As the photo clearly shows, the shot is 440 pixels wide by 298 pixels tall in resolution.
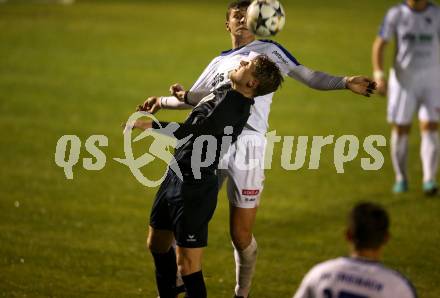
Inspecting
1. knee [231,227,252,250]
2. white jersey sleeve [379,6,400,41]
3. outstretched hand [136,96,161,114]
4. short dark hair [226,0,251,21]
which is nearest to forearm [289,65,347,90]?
short dark hair [226,0,251,21]

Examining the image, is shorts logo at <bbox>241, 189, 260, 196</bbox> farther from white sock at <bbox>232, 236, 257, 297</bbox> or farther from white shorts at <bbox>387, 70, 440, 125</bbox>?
white shorts at <bbox>387, 70, 440, 125</bbox>

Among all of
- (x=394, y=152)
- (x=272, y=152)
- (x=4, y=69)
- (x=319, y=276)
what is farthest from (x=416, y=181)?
(x=4, y=69)

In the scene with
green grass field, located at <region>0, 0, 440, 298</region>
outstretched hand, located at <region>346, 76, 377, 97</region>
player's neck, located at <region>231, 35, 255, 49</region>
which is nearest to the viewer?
outstretched hand, located at <region>346, 76, 377, 97</region>

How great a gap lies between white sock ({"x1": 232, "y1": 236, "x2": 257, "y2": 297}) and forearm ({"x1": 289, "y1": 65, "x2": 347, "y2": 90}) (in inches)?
56.5

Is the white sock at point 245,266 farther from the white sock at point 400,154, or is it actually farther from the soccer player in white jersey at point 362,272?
the white sock at point 400,154

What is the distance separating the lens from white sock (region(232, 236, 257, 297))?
7754mm

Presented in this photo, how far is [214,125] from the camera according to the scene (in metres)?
6.64

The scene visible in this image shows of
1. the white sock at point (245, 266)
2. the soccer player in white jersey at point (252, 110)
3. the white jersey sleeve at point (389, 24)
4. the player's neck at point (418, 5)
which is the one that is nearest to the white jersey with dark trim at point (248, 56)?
the soccer player in white jersey at point (252, 110)

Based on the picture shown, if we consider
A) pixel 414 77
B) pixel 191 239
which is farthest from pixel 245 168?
pixel 414 77

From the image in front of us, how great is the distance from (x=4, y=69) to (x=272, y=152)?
29.3ft

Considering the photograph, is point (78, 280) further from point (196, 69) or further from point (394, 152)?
point (196, 69)

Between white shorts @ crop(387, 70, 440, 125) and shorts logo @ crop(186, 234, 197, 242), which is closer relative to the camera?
shorts logo @ crop(186, 234, 197, 242)

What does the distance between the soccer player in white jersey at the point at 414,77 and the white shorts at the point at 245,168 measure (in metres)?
5.49

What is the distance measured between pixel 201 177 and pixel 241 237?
3.04 ft
